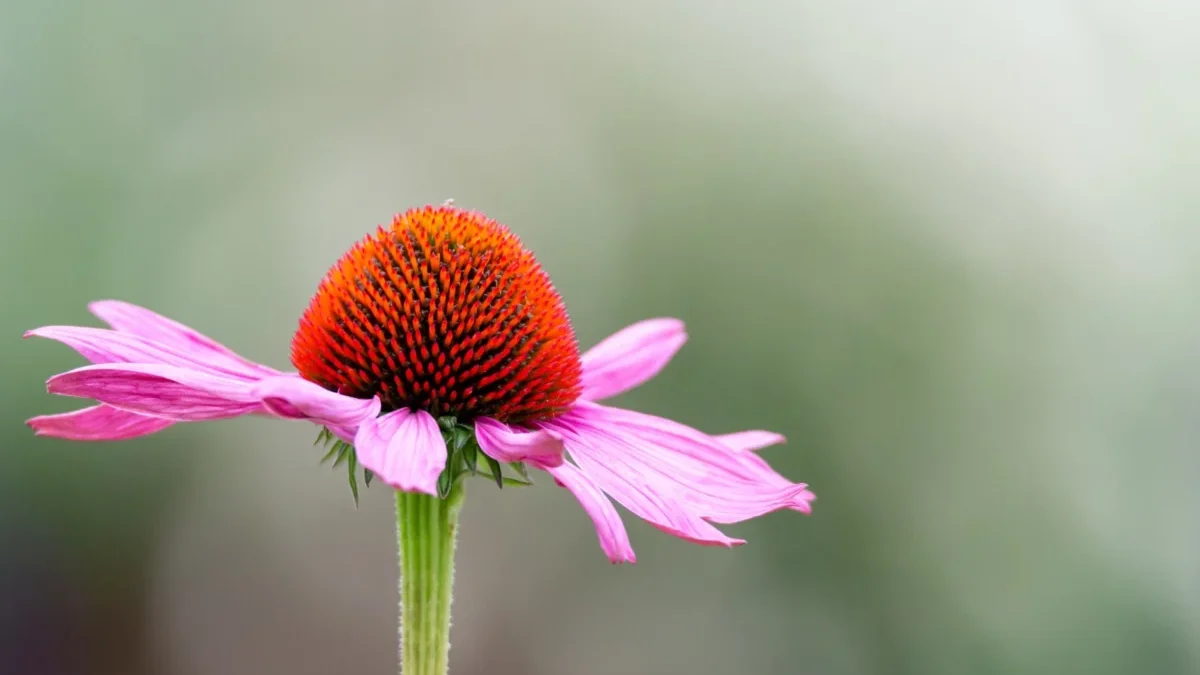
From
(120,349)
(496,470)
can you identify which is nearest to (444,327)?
(496,470)

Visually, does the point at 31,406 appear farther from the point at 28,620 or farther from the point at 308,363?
the point at 308,363

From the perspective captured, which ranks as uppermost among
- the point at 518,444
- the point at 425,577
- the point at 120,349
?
the point at 120,349

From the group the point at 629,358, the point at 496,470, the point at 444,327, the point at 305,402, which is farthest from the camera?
the point at 629,358

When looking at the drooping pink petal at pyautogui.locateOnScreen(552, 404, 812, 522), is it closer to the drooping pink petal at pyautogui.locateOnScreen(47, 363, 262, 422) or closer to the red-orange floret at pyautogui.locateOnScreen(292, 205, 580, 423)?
the red-orange floret at pyautogui.locateOnScreen(292, 205, 580, 423)

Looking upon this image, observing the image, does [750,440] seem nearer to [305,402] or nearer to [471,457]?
[471,457]

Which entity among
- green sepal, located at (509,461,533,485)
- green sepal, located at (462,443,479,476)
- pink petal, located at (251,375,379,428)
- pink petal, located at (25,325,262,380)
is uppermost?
pink petal, located at (25,325,262,380)

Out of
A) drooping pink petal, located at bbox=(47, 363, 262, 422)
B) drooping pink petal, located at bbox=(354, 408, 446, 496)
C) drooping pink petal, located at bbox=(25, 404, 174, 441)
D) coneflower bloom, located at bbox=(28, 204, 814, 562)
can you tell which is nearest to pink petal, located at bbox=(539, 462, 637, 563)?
coneflower bloom, located at bbox=(28, 204, 814, 562)
